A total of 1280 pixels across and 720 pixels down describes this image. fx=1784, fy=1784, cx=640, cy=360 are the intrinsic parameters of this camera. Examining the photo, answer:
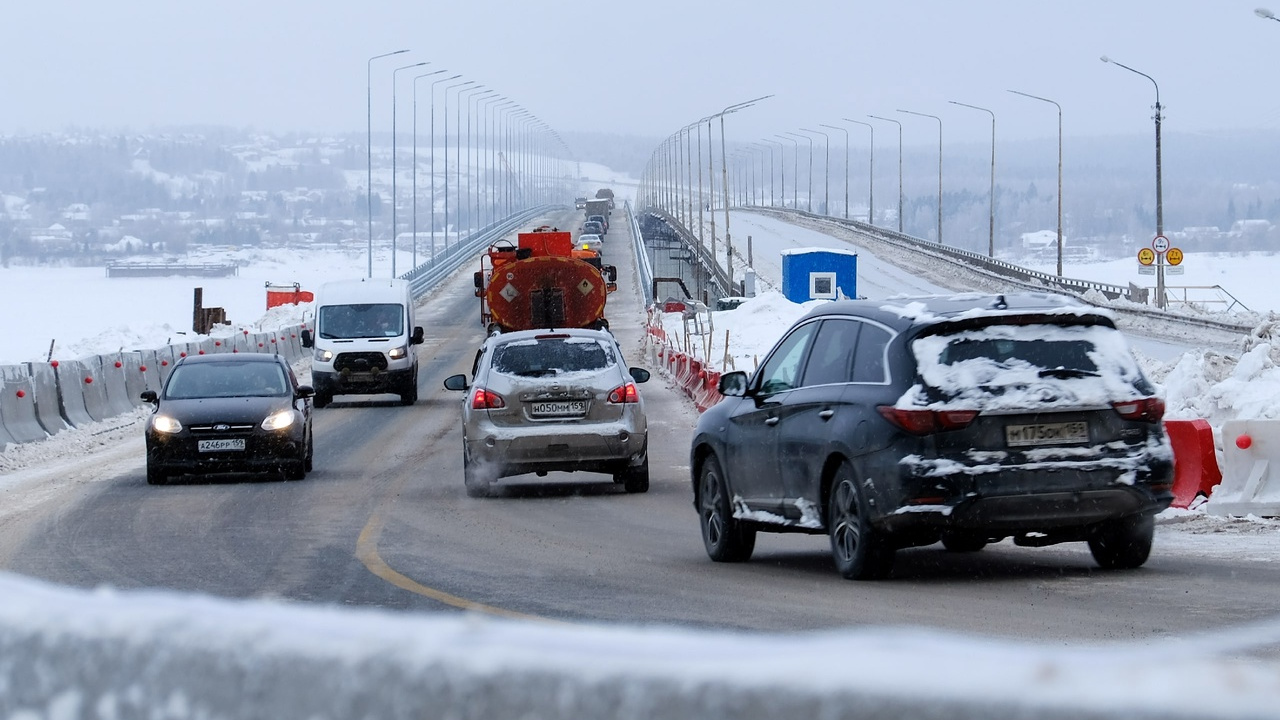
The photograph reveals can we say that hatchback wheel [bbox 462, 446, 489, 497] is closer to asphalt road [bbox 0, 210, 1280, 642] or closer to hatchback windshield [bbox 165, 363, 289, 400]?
asphalt road [bbox 0, 210, 1280, 642]

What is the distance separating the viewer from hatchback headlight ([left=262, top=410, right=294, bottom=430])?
63.9 feet

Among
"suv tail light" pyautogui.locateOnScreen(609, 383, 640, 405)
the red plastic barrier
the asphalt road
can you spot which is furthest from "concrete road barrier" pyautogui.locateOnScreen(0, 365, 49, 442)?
the red plastic barrier

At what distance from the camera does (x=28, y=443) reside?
23.0 meters

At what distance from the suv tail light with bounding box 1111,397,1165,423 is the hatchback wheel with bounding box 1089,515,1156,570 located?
54 centimetres

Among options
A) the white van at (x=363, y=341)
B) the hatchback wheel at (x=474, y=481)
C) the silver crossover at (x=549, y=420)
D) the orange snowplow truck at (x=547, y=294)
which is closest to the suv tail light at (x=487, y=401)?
the silver crossover at (x=549, y=420)

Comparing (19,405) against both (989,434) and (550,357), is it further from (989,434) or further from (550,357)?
(989,434)

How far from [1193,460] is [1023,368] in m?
4.47

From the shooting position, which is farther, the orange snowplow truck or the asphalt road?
the orange snowplow truck

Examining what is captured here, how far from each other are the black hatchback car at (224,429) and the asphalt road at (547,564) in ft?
0.87

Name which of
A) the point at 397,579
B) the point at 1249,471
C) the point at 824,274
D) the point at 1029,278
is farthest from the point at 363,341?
the point at 1029,278

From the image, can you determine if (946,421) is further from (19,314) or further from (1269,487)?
(19,314)

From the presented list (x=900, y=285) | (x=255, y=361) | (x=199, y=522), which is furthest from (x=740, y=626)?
(x=900, y=285)

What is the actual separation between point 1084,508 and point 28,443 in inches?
672

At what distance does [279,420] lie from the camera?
773 inches
